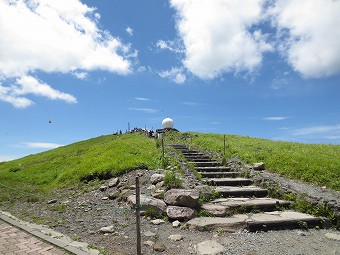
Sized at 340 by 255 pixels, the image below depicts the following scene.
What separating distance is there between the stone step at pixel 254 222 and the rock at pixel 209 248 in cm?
Answer: 91

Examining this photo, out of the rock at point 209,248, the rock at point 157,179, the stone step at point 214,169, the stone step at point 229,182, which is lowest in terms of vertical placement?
the rock at point 209,248

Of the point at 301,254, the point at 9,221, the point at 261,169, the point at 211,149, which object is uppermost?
the point at 211,149

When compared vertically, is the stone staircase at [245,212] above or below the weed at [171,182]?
below

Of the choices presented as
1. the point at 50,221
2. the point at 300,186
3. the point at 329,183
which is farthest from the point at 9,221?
the point at 329,183

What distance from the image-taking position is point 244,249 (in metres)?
7.25

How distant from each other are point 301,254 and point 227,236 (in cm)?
194

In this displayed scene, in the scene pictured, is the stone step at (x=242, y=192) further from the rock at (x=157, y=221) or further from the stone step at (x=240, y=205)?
the rock at (x=157, y=221)

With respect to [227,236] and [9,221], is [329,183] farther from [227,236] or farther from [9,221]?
[9,221]

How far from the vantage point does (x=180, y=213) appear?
9398 millimetres

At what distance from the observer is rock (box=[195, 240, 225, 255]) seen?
7105 mm

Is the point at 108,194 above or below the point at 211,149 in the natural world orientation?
below

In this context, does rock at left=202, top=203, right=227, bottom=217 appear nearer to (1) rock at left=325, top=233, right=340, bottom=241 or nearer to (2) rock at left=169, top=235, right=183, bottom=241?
(2) rock at left=169, top=235, right=183, bottom=241

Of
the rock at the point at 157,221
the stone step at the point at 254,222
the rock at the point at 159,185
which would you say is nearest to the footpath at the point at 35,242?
the rock at the point at 157,221

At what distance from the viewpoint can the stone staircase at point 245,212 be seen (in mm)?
8602
